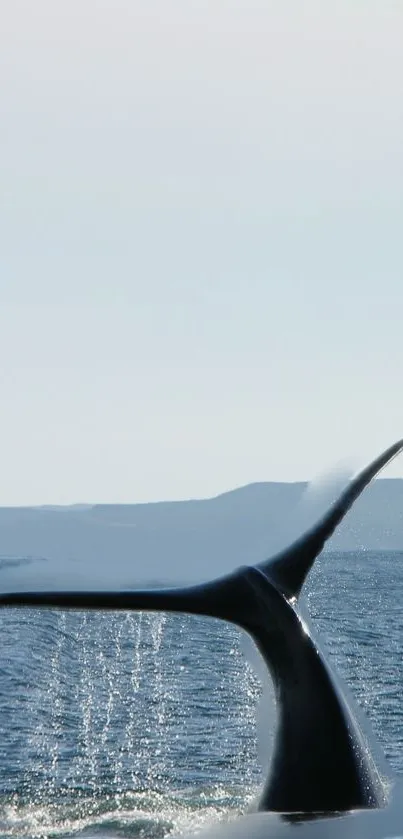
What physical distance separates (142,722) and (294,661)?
996cm

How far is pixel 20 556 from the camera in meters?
59.9

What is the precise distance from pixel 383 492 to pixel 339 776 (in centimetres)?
6907

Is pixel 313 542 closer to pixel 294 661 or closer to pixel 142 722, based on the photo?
pixel 294 661

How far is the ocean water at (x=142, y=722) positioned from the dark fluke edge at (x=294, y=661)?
26 cm

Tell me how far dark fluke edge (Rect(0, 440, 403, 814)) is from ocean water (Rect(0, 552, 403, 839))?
0.85 feet

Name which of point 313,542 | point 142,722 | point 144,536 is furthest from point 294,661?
point 144,536

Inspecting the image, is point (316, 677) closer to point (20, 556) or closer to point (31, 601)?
point (31, 601)

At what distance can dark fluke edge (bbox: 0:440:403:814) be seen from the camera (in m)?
9.84

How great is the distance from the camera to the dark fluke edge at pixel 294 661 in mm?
9836

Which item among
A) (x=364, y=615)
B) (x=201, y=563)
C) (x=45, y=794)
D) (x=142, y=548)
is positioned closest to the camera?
(x=45, y=794)

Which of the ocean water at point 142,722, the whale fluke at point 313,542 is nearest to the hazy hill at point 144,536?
the ocean water at point 142,722

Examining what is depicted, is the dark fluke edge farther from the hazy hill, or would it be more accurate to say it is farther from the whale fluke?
the hazy hill

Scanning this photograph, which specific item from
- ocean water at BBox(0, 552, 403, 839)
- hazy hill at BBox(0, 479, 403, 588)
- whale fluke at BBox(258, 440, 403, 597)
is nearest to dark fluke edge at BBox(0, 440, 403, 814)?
whale fluke at BBox(258, 440, 403, 597)

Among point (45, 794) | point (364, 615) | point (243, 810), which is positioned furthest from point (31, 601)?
point (364, 615)
